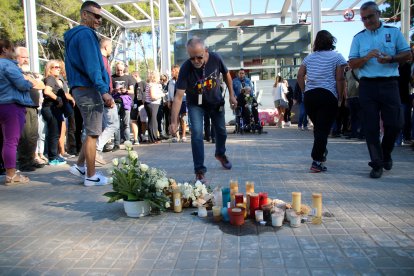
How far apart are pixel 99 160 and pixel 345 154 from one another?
441cm

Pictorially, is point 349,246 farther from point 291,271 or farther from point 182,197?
point 182,197

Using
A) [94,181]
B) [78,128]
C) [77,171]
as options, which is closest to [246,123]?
[78,128]

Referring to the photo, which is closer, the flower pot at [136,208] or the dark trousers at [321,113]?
the flower pot at [136,208]

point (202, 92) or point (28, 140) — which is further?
point (28, 140)

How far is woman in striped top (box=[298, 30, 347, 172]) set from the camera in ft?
18.2

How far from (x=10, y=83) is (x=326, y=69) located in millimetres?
4388

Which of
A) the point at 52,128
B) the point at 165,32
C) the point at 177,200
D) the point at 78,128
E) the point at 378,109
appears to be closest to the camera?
the point at 177,200

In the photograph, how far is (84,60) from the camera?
479 centimetres

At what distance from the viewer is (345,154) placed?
23.9 feet

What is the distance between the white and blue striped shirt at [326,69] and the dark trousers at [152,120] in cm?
559

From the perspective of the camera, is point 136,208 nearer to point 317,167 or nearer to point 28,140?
point 317,167

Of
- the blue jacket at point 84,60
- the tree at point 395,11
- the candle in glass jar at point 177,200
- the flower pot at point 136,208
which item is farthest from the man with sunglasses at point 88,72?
the tree at point 395,11

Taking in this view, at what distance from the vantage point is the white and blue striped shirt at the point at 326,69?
A: 554cm

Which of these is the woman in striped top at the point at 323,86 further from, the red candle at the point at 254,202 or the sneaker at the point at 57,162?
the sneaker at the point at 57,162
